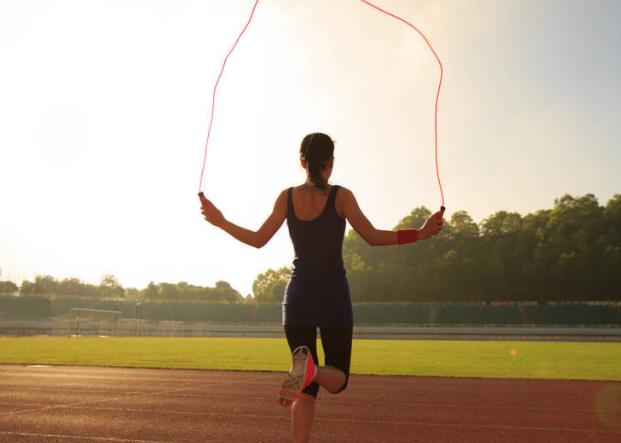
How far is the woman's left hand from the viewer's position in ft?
15.2

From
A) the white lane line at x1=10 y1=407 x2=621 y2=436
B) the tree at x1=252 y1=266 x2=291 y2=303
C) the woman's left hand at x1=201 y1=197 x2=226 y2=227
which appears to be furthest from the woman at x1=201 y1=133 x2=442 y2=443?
the tree at x1=252 y1=266 x2=291 y2=303

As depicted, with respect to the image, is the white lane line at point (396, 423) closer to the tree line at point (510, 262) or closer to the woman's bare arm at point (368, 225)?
the woman's bare arm at point (368, 225)

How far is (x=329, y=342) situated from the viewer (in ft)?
14.4

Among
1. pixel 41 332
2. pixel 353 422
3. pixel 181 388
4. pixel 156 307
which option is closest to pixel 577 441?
pixel 353 422

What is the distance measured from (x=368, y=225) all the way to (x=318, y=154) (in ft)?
1.85

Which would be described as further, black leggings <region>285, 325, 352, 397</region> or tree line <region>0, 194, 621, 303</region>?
tree line <region>0, 194, 621, 303</region>

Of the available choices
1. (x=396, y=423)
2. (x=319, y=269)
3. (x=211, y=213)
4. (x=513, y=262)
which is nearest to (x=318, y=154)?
(x=319, y=269)

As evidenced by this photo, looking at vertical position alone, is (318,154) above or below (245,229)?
above

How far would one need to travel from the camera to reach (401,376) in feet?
53.0

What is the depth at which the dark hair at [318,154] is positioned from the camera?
14.4 ft

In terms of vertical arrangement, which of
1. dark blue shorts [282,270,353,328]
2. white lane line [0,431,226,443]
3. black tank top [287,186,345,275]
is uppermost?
black tank top [287,186,345,275]

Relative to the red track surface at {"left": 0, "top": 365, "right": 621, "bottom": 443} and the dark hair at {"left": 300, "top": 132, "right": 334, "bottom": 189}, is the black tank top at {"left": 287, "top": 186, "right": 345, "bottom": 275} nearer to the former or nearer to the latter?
the dark hair at {"left": 300, "top": 132, "right": 334, "bottom": 189}

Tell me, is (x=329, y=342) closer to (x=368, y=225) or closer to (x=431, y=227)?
(x=368, y=225)

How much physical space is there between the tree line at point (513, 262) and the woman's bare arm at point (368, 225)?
9481 centimetres
